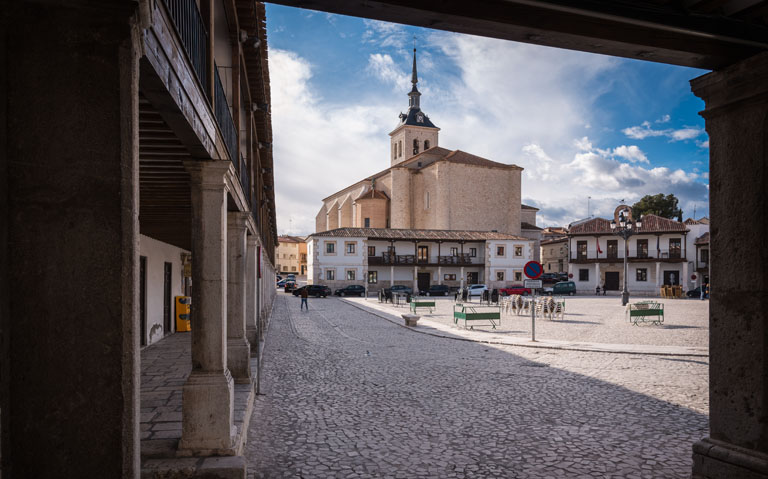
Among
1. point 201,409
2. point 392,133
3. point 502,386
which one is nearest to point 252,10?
point 201,409

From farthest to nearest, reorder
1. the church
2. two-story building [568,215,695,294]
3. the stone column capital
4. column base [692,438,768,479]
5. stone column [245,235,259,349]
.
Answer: the church, two-story building [568,215,695,294], stone column [245,235,259,349], the stone column capital, column base [692,438,768,479]

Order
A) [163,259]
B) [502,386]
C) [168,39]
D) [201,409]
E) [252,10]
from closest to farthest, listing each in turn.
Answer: [168,39], [201,409], [252,10], [502,386], [163,259]

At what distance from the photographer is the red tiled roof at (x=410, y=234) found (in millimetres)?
45819

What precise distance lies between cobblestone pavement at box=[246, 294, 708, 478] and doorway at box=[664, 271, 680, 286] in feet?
137

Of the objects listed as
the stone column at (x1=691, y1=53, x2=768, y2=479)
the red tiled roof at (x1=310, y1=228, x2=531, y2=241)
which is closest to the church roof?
the red tiled roof at (x1=310, y1=228, x2=531, y2=241)

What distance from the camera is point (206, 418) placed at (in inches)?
178

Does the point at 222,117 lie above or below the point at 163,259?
above

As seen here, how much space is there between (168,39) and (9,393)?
197 cm

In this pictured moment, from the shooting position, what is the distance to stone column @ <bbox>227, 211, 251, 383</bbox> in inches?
285

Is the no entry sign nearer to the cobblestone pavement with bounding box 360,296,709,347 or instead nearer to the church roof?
the cobblestone pavement with bounding box 360,296,709,347

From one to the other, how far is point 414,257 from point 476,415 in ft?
135

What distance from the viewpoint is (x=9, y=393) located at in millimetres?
2004

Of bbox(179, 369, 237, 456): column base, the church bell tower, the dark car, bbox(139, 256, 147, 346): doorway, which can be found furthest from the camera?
the church bell tower

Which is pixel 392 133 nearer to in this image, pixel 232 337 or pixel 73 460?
pixel 232 337
